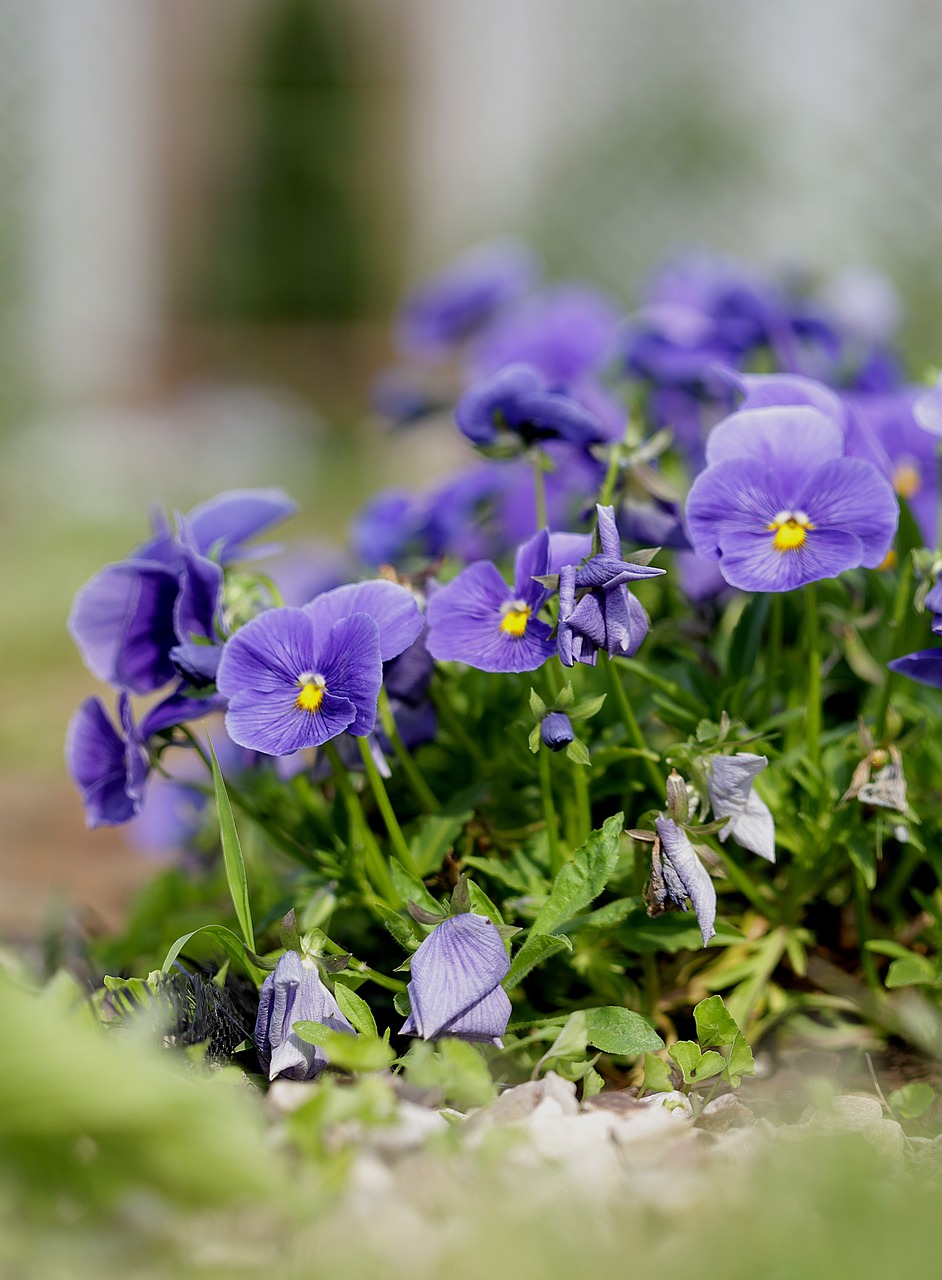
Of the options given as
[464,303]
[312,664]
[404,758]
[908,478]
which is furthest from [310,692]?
[464,303]

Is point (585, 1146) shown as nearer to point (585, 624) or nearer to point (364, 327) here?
point (585, 624)

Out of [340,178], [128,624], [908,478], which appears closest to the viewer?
[128,624]

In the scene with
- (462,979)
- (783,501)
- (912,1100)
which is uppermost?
(783,501)

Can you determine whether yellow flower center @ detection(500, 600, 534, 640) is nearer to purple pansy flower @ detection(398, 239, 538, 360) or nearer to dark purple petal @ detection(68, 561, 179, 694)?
dark purple petal @ detection(68, 561, 179, 694)

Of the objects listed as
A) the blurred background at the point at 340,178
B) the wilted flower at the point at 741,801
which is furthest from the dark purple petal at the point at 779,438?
the blurred background at the point at 340,178

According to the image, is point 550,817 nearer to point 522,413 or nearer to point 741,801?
point 741,801

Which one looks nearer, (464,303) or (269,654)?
(269,654)
